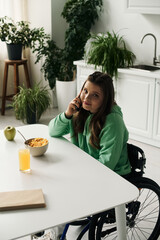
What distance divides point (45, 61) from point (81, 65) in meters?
0.80

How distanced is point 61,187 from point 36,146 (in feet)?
1.30

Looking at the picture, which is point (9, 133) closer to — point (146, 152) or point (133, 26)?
point (146, 152)

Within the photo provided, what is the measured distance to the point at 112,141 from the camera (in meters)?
1.87

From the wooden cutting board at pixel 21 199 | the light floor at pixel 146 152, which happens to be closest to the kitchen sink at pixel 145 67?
the light floor at pixel 146 152

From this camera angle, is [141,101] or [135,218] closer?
[135,218]

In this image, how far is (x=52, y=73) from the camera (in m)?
4.83

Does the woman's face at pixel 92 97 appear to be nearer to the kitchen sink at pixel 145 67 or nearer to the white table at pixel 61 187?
the white table at pixel 61 187

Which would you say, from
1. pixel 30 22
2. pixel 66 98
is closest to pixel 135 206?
pixel 66 98

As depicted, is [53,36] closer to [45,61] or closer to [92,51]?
[45,61]

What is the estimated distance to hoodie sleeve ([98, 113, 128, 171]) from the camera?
1.87 meters

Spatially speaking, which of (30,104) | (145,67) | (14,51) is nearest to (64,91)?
(30,104)

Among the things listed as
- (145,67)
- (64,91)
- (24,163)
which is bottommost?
(64,91)

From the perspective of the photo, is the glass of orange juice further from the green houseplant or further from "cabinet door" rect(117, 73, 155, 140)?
the green houseplant

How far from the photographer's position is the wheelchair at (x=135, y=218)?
1802 mm
